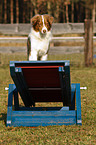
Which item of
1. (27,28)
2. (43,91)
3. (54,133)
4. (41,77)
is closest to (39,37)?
(43,91)

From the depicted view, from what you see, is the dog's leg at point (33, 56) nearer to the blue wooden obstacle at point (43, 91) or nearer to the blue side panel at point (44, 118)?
the blue wooden obstacle at point (43, 91)

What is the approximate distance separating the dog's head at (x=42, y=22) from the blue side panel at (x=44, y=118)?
188cm

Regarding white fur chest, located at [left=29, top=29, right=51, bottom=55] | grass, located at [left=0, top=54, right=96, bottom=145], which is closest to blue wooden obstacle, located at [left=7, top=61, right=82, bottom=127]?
grass, located at [left=0, top=54, right=96, bottom=145]

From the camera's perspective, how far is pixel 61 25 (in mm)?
14500

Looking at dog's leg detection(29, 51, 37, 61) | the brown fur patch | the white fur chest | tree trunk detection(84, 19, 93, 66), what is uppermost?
the brown fur patch

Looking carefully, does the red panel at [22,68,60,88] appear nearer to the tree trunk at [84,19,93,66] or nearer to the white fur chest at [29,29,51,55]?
the white fur chest at [29,29,51,55]

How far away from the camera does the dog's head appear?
5.99 meters

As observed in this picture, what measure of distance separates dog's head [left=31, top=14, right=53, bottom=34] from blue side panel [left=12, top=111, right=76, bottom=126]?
6.18 ft

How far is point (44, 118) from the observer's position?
473 centimetres

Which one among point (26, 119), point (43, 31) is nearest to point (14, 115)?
point (26, 119)

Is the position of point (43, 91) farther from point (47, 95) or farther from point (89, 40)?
point (89, 40)

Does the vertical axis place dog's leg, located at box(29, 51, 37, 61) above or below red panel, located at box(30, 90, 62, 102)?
above

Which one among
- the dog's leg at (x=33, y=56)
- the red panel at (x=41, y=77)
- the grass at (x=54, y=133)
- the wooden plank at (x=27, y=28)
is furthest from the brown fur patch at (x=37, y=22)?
the wooden plank at (x=27, y=28)

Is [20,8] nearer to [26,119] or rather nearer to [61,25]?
[61,25]
